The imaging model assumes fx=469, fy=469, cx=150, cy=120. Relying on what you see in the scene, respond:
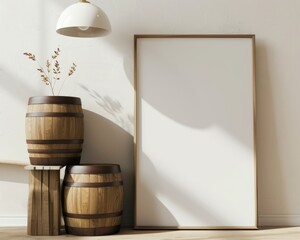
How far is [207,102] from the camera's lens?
3662 mm

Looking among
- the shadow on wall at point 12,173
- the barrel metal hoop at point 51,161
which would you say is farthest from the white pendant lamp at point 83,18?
the shadow on wall at point 12,173

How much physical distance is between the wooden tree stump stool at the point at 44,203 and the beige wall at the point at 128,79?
41cm

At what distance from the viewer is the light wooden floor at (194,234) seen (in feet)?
10.8

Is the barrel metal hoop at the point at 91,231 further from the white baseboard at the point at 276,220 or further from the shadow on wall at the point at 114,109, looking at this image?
the shadow on wall at the point at 114,109

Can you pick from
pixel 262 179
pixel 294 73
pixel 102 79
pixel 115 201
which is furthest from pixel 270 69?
pixel 115 201

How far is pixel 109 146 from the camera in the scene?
12.2 ft

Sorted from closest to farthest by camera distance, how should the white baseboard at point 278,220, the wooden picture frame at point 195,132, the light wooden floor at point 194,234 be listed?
the light wooden floor at point 194,234, the wooden picture frame at point 195,132, the white baseboard at point 278,220

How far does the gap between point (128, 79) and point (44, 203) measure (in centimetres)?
116

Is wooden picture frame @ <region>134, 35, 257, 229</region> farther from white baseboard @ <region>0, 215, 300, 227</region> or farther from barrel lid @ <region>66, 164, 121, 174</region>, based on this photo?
barrel lid @ <region>66, 164, 121, 174</region>

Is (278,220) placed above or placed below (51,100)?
below

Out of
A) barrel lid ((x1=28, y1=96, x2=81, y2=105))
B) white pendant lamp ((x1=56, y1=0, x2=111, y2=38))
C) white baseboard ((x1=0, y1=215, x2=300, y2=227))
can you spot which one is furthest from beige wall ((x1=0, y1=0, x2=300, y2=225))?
white pendant lamp ((x1=56, y1=0, x2=111, y2=38))

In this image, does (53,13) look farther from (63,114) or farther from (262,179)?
(262,179)

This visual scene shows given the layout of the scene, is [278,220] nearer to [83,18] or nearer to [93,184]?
[93,184]

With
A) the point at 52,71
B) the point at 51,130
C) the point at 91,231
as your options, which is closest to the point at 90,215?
the point at 91,231
